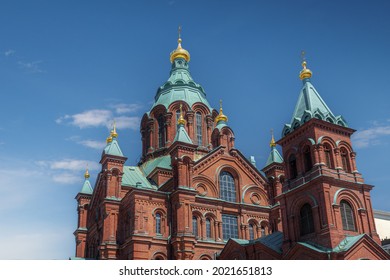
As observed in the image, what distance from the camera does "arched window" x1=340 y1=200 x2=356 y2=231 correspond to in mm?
25969

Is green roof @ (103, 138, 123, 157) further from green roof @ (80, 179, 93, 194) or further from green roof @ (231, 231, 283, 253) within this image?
green roof @ (231, 231, 283, 253)

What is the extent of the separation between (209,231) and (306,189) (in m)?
11.6

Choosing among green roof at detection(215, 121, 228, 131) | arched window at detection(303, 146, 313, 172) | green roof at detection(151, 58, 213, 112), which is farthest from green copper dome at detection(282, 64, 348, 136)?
green roof at detection(151, 58, 213, 112)

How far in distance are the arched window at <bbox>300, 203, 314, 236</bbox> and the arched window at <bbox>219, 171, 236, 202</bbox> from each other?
11.9 meters

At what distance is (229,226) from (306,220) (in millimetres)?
11858

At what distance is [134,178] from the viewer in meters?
39.2

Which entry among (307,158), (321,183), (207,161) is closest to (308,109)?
(307,158)

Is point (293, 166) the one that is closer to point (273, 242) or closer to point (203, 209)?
point (273, 242)

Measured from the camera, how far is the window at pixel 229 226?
37394mm
